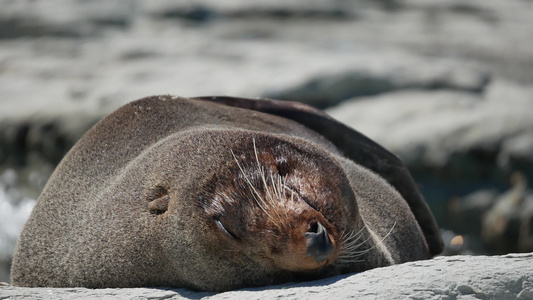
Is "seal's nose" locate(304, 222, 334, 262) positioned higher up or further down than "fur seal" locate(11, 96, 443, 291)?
further down

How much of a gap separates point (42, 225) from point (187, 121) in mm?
1166

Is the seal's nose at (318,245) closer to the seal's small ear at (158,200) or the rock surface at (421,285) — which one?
the rock surface at (421,285)

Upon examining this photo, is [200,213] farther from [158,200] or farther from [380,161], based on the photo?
[380,161]

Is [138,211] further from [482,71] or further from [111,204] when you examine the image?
[482,71]

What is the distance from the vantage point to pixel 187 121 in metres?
5.63

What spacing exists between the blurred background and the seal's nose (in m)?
6.13

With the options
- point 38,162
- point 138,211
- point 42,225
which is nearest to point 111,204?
point 138,211

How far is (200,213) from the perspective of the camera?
157 inches

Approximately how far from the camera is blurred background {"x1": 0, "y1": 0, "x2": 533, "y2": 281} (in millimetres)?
10148

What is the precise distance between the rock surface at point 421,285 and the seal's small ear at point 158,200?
445 mm

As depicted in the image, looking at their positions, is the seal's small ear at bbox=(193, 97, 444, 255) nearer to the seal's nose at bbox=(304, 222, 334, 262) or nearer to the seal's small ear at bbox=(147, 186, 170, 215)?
the seal's small ear at bbox=(147, 186, 170, 215)

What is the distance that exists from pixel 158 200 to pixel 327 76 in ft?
24.7

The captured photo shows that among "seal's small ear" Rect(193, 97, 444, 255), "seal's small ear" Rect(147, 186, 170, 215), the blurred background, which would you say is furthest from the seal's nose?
the blurred background

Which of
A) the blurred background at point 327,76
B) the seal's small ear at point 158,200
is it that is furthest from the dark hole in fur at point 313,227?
the blurred background at point 327,76
